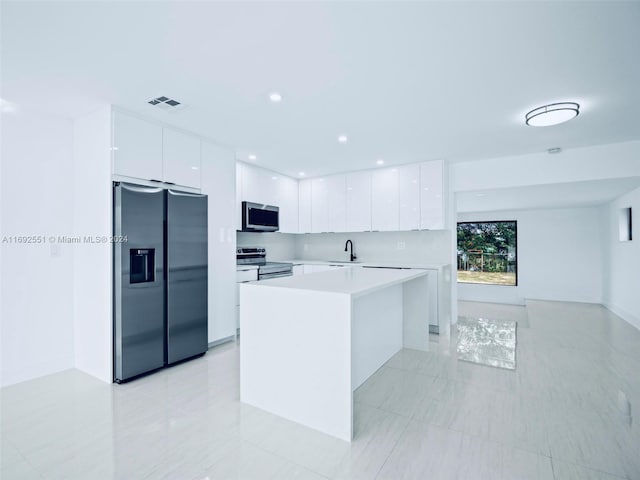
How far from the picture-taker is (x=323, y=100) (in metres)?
2.61

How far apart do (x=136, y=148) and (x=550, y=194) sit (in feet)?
18.4

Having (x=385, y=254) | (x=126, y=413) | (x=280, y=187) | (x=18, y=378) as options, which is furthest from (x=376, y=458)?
(x=280, y=187)

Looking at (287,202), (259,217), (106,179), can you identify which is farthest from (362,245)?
(106,179)

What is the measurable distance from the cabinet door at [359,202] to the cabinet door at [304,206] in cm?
76

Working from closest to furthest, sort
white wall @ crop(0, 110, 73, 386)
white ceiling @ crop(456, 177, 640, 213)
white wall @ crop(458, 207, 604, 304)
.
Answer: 1. white wall @ crop(0, 110, 73, 386)
2. white ceiling @ crop(456, 177, 640, 213)
3. white wall @ crop(458, 207, 604, 304)

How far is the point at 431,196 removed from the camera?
450 cm

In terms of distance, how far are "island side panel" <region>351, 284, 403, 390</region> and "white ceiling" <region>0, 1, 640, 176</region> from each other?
1.63m

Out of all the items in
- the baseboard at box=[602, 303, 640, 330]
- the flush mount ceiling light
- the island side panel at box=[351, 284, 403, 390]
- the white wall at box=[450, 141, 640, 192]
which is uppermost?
the flush mount ceiling light

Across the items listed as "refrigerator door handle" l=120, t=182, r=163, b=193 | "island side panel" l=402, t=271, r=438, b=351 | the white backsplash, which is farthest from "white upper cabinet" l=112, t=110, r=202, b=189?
"island side panel" l=402, t=271, r=438, b=351

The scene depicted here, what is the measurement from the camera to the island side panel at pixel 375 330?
259cm

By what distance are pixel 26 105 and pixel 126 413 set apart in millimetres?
2694

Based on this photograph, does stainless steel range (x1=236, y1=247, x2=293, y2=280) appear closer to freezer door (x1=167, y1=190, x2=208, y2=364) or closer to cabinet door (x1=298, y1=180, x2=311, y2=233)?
cabinet door (x1=298, y1=180, x2=311, y2=233)

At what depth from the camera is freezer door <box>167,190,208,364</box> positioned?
3051 millimetres

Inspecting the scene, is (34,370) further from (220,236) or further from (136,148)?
(136,148)
